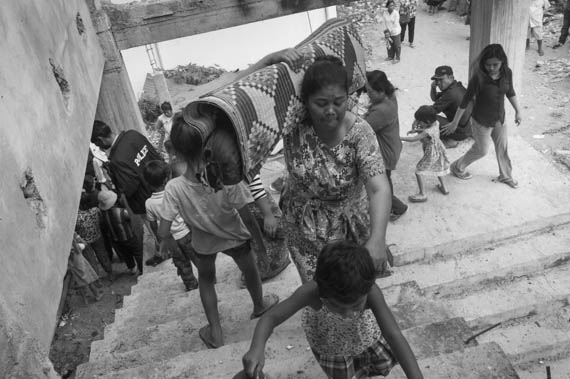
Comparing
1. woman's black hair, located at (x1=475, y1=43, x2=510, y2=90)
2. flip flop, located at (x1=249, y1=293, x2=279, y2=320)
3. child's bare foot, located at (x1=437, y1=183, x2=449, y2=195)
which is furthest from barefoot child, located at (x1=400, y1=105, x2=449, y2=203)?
flip flop, located at (x1=249, y1=293, x2=279, y2=320)

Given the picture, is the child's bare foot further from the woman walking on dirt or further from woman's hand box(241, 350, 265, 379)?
woman's hand box(241, 350, 265, 379)

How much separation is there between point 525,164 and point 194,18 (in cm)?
447

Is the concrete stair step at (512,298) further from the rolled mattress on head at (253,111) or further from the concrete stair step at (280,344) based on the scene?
the rolled mattress on head at (253,111)

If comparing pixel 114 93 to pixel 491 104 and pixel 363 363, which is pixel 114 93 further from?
pixel 363 363

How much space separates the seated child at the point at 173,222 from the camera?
13.6 feet

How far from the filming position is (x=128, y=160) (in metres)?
5.20

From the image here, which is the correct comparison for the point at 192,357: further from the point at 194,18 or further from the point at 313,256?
the point at 194,18

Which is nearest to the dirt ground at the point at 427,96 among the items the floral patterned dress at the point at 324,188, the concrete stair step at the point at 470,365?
the floral patterned dress at the point at 324,188

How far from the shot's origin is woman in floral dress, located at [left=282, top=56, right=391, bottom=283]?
237cm

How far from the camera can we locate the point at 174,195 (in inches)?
122

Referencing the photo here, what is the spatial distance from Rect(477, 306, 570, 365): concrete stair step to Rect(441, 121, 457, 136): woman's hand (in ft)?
7.97

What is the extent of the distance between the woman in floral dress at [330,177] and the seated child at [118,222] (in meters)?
3.24

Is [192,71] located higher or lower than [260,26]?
lower

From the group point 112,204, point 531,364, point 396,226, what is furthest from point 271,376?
point 112,204
